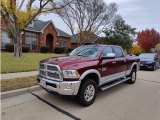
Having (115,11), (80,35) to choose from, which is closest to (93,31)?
(80,35)

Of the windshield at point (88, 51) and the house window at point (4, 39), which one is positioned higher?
the house window at point (4, 39)

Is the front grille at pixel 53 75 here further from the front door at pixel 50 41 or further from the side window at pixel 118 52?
the front door at pixel 50 41

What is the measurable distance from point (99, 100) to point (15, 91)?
2.86 meters

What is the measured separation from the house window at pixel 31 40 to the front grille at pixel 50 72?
26665mm

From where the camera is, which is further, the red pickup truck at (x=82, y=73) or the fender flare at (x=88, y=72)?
the fender flare at (x=88, y=72)

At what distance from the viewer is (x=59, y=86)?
4832 mm

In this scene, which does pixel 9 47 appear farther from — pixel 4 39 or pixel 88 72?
pixel 88 72

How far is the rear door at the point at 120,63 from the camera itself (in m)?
7.04

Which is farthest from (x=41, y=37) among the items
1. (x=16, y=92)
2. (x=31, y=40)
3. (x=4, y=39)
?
(x=16, y=92)

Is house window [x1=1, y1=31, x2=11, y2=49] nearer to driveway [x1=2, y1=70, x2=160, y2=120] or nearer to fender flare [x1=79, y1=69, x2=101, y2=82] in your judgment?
driveway [x1=2, y1=70, x2=160, y2=120]

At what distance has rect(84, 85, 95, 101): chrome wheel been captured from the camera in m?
5.30

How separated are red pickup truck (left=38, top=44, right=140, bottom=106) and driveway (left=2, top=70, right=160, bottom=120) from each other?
413 millimetres

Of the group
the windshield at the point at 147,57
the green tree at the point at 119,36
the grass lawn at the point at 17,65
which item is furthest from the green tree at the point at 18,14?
the green tree at the point at 119,36

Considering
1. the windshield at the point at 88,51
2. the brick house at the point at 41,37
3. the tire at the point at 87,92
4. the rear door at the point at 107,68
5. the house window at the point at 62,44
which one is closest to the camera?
the tire at the point at 87,92
